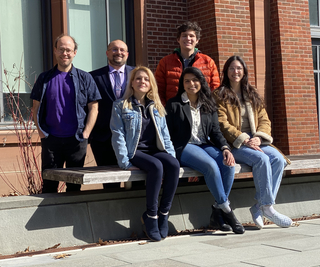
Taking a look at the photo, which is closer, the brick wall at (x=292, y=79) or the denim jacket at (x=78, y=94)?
the denim jacket at (x=78, y=94)

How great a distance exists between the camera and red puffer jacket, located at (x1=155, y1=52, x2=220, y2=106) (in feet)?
21.4

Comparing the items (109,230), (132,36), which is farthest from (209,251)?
(132,36)

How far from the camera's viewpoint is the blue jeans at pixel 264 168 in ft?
19.4

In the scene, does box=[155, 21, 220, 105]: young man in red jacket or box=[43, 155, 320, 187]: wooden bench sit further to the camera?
box=[155, 21, 220, 105]: young man in red jacket

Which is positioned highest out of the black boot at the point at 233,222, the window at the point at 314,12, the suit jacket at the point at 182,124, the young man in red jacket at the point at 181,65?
the window at the point at 314,12

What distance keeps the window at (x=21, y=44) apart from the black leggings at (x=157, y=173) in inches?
138

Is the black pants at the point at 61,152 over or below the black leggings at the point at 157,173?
over

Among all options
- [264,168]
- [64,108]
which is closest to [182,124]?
[264,168]

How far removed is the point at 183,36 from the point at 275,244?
2804 mm

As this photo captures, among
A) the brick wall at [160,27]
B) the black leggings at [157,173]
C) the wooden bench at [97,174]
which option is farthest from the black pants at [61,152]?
the brick wall at [160,27]

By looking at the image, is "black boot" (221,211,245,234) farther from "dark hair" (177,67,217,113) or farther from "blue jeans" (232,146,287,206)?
"dark hair" (177,67,217,113)

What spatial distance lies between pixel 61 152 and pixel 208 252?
2.01 metres

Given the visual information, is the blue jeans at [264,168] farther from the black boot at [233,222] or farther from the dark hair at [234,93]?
the dark hair at [234,93]

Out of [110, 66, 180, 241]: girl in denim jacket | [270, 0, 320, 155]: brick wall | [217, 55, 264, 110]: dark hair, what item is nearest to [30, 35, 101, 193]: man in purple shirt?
[110, 66, 180, 241]: girl in denim jacket
